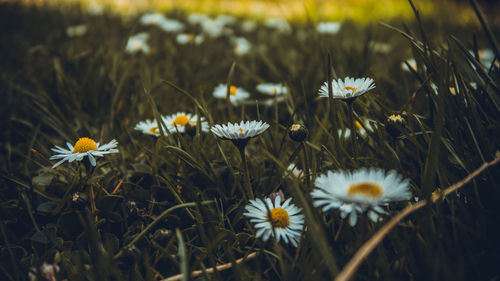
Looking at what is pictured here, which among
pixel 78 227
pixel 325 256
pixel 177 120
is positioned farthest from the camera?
pixel 177 120

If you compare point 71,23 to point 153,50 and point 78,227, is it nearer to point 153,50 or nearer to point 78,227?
point 153,50

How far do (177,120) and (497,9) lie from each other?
5921mm

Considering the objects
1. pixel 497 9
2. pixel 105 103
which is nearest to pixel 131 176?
pixel 105 103

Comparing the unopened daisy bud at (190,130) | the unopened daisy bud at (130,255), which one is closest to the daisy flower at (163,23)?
the unopened daisy bud at (190,130)

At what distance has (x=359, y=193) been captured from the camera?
0.52 meters

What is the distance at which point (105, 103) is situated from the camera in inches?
51.6

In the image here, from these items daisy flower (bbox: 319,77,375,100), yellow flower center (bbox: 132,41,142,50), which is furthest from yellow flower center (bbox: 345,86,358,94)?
yellow flower center (bbox: 132,41,142,50)

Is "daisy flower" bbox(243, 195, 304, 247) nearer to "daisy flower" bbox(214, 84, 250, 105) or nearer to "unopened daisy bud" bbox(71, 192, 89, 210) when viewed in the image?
"unopened daisy bud" bbox(71, 192, 89, 210)

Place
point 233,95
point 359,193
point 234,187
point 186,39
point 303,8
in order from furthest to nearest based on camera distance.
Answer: point 303,8 < point 186,39 < point 233,95 < point 234,187 < point 359,193

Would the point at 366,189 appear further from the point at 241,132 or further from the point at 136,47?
the point at 136,47

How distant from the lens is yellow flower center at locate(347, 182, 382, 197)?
521 millimetres

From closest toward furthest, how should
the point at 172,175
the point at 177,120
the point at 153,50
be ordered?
1. the point at 172,175
2. the point at 177,120
3. the point at 153,50

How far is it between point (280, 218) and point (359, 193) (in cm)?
17

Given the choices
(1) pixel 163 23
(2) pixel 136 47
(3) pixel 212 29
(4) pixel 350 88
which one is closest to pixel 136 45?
(2) pixel 136 47
